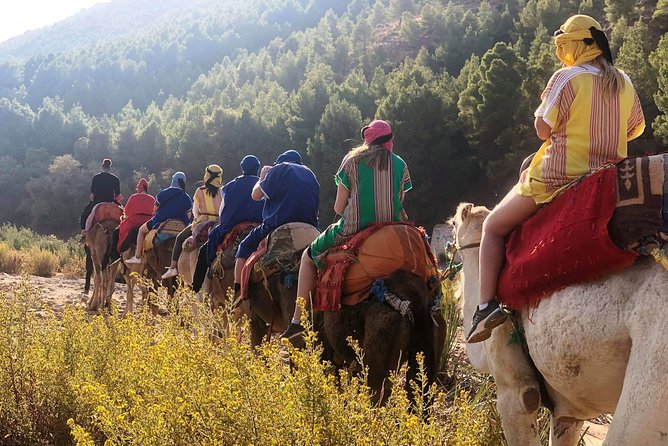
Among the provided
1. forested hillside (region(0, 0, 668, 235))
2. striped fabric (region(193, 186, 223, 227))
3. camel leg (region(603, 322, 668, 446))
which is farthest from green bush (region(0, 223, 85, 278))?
camel leg (region(603, 322, 668, 446))

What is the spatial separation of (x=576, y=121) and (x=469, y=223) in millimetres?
1165

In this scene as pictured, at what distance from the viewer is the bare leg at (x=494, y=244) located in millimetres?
3320

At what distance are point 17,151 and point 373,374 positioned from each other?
71.1 m

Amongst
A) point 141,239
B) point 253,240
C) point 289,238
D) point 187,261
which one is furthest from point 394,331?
point 141,239

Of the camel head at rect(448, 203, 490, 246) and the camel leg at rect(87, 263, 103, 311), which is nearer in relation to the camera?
the camel head at rect(448, 203, 490, 246)

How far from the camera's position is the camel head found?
4062mm

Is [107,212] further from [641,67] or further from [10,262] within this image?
[641,67]

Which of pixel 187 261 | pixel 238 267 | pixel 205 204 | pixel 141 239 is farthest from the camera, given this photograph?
pixel 141 239

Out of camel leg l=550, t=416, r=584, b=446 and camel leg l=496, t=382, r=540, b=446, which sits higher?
camel leg l=496, t=382, r=540, b=446

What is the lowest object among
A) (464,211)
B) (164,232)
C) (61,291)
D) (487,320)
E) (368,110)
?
(61,291)

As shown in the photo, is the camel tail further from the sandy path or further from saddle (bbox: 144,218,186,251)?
the sandy path

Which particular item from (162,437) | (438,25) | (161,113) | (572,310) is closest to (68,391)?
(162,437)

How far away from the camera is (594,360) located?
2.69 metres

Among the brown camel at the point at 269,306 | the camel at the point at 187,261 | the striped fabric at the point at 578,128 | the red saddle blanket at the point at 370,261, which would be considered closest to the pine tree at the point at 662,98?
the camel at the point at 187,261
